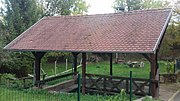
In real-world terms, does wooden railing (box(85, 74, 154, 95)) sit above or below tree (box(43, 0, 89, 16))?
below

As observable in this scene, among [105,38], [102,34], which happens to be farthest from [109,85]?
[102,34]

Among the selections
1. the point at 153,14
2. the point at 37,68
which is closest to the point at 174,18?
the point at 153,14

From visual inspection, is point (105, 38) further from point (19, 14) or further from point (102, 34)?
point (19, 14)

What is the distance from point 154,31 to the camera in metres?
10.9

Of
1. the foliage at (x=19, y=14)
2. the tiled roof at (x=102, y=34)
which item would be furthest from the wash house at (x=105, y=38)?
the foliage at (x=19, y=14)

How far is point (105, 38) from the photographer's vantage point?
11750mm

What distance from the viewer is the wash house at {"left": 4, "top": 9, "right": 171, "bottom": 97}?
10367mm

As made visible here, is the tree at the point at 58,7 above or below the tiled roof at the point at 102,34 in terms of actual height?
above

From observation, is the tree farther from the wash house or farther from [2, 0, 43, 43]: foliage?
the wash house

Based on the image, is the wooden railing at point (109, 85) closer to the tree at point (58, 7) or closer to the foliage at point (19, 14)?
the foliage at point (19, 14)

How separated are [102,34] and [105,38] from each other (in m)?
0.59

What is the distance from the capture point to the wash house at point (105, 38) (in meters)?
10.4

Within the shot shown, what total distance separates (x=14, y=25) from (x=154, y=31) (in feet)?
43.5

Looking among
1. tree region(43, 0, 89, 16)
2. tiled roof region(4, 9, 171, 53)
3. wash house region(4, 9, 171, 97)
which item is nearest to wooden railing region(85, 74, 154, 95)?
wash house region(4, 9, 171, 97)
